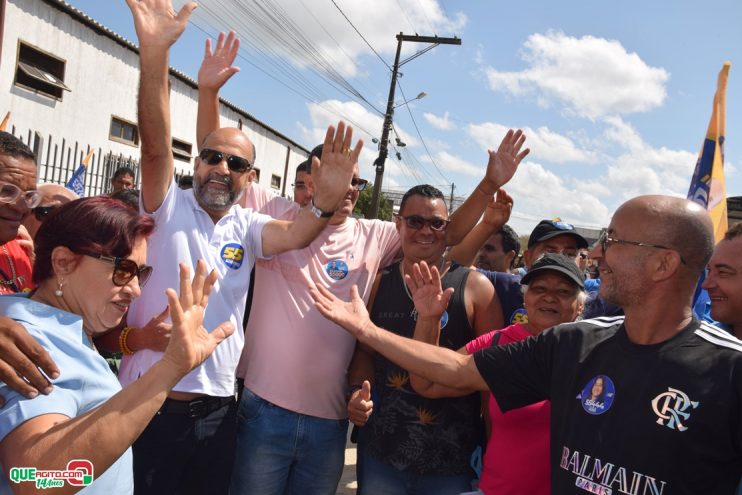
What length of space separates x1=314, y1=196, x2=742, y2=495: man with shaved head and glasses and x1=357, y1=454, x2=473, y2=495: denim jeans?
0.69 meters

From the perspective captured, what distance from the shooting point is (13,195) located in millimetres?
2654

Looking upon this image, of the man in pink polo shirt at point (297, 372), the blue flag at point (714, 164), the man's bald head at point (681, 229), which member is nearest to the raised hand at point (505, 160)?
the man in pink polo shirt at point (297, 372)

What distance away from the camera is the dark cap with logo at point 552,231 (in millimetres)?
4047

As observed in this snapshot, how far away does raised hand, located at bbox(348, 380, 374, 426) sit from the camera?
2588 mm

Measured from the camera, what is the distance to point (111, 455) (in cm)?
133

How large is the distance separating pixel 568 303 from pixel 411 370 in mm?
913

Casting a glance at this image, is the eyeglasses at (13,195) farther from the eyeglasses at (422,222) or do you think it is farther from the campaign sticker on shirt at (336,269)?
the eyeglasses at (422,222)

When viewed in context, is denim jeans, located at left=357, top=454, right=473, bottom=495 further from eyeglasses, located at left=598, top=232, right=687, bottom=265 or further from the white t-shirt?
eyeglasses, located at left=598, top=232, right=687, bottom=265

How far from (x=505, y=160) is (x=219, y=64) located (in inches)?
82.7

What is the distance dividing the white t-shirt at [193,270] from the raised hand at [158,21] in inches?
27.9

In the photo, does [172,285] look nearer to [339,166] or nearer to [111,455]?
[339,166]

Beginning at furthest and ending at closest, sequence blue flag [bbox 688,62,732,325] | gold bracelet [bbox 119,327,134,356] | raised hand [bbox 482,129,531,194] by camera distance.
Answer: blue flag [bbox 688,62,732,325] < raised hand [bbox 482,129,531,194] < gold bracelet [bbox 119,327,134,356]

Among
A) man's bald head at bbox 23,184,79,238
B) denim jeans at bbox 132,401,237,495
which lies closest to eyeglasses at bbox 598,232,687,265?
denim jeans at bbox 132,401,237,495

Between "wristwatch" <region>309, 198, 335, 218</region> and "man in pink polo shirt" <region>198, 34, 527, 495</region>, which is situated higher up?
"wristwatch" <region>309, 198, 335, 218</region>
